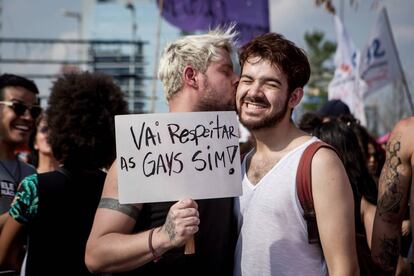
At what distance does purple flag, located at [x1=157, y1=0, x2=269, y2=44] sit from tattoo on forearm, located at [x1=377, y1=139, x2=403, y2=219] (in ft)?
15.6

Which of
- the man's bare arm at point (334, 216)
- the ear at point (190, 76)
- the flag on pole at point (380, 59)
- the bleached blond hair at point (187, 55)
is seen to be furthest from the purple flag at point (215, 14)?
the man's bare arm at point (334, 216)

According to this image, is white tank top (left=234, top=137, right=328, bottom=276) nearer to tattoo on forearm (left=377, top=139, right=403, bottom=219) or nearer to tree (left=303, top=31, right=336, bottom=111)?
tattoo on forearm (left=377, top=139, right=403, bottom=219)

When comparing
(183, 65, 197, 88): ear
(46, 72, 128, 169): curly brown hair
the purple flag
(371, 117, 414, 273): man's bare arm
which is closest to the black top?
(46, 72, 128, 169): curly brown hair

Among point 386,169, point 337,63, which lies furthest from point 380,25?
point 386,169

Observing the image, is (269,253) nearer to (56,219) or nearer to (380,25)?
(56,219)

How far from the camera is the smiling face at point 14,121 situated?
3875 millimetres

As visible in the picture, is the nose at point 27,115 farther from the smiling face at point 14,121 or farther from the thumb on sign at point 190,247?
the thumb on sign at point 190,247

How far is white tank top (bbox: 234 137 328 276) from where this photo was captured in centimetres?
224

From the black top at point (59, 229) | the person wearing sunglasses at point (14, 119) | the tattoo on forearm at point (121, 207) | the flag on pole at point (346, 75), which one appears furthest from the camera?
the flag on pole at point (346, 75)

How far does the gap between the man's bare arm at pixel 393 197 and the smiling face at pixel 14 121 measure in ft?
8.04

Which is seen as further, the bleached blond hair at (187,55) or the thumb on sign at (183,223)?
the bleached blond hair at (187,55)

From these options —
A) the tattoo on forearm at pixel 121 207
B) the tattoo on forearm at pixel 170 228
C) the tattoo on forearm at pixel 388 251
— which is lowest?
the tattoo on forearm at pixel 388 251

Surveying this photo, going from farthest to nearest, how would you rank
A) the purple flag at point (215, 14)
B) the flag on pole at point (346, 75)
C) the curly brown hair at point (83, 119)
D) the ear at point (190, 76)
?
the flag on pole at point (346, 75)
the purple flag at point (215, 14)
the curly brown hair at point (83, 119)
the ear at point (190, 76)

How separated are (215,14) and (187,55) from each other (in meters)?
5.12
